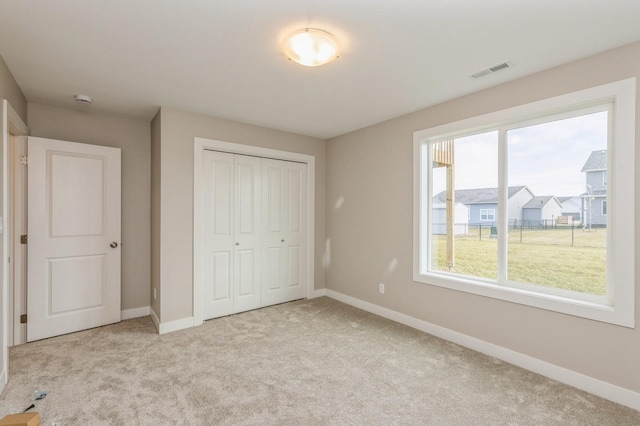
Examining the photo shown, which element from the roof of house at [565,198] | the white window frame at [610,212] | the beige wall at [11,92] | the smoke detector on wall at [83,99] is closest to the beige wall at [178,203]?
the smoke detector on wall at [83,99]

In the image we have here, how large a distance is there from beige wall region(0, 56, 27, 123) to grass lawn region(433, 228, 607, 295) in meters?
4.30

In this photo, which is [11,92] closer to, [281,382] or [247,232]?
[247,232]

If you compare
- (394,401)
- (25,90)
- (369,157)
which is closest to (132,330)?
(25,90)

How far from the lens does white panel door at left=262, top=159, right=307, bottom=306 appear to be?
423 centimetres

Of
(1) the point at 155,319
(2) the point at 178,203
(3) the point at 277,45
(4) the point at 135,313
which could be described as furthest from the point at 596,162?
(4) the point at 135,313

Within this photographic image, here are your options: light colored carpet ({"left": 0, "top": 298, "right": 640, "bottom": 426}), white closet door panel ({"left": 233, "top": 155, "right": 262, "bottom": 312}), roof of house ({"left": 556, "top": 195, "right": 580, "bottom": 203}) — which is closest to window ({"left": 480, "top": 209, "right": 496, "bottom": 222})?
roof of house ({"left": 556, "top": 195, "right": 580, "bottom": 203})

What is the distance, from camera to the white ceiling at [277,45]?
5.71ft

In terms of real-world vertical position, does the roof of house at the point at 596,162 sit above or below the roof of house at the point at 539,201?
above

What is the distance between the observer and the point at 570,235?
2496 mm

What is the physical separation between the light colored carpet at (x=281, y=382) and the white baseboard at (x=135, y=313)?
1.15ft

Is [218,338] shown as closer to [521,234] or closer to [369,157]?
[369,157]

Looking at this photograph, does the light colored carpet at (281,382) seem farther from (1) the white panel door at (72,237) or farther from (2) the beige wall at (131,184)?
(2) the beige wall at (131,184)

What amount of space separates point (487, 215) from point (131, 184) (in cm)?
410

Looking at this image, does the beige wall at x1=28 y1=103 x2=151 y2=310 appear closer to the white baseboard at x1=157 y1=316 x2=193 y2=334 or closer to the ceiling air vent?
the white baseboard at x1=157 y1=316 x2=193 y2=334
